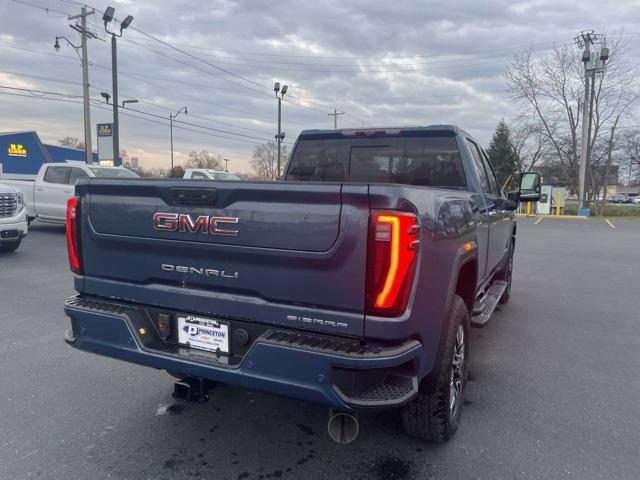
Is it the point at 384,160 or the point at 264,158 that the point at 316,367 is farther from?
the point at 264,158

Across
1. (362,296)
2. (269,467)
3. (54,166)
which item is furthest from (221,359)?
(54,166)

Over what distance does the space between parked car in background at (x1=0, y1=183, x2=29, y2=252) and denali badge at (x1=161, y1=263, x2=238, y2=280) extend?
8217 mm

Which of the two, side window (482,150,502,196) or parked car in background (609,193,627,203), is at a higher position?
side window (482,150,502,196)

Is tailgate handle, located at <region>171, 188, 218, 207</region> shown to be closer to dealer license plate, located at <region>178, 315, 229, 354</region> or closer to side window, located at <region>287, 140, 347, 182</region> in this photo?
dealer license plate, located at <region>178, 315, 229, 354</region>

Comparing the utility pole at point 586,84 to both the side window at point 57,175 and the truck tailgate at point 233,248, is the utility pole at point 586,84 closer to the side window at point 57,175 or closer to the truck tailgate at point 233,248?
the side window at point 57,175

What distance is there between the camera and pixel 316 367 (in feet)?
7.38

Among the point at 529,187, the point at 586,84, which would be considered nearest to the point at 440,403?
the point at 529,187

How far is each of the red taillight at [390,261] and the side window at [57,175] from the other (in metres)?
12.5

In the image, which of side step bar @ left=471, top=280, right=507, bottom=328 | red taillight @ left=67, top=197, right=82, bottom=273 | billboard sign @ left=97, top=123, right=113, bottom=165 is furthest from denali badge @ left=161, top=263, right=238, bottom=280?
billboard sign @ left=97, top=123, right=113, bottom=165

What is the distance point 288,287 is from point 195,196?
0.71 meters

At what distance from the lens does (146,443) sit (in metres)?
2.98

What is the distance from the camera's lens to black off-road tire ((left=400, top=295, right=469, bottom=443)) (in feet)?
8.90

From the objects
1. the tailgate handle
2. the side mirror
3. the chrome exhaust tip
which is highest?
the side mirror

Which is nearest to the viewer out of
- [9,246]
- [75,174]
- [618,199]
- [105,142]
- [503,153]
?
[9,246]
